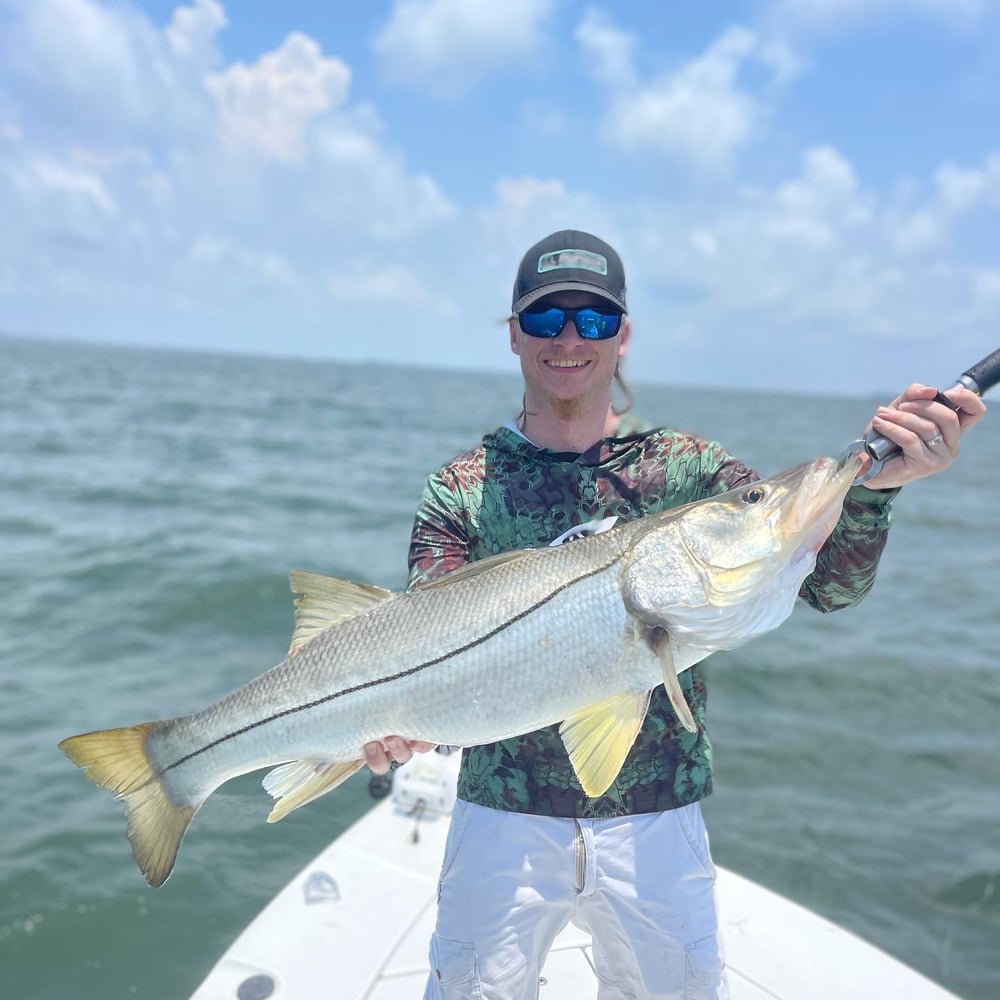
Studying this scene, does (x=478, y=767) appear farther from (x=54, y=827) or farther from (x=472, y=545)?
(x=54, y=827)

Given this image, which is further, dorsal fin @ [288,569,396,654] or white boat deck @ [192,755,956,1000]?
white boat deck @ [192,755,956,1000]

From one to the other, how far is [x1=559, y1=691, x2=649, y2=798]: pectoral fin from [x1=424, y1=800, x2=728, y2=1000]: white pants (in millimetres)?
429

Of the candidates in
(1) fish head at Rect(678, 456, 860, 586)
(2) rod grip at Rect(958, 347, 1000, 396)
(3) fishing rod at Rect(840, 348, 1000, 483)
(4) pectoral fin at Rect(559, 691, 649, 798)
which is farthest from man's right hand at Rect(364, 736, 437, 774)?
(2) rod grip at Rect(958, 347, 1000, 396)

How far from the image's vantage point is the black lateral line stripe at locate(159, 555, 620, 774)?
258 cm

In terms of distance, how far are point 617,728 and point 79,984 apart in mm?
4402

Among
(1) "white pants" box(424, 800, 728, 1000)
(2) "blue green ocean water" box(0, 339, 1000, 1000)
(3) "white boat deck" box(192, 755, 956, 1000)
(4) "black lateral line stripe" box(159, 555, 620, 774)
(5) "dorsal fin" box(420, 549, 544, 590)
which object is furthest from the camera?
(2) "blue green ocean water" box(0, 339, 1000, 1000)

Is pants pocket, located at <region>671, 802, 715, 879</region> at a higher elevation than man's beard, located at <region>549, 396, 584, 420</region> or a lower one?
lower

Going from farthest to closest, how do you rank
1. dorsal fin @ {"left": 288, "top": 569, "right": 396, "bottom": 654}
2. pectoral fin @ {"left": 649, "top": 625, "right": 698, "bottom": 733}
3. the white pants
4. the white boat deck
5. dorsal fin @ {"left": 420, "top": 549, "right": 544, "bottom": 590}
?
the white boat deck, dorsal fin @ {"left": 288, "top": 569, "right": 396, "bottom": 654}, the white pants, dorsal fin @ {"left": 420, "top": 549, "right": 544, "bottom": 590}, pectoral fin @ {"left": 649, "top": 625, "right": 698, "bottom": 733}

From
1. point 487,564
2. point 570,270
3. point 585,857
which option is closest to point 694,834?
point 585,857

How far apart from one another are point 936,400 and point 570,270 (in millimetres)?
1287

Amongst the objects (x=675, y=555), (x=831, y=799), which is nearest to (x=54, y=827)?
(x=675, y=555)

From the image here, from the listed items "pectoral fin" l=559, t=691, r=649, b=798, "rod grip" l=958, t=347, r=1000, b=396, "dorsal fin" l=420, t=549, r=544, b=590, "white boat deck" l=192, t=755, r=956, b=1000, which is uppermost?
"rod grip" l=958, t=347, r=1000, b=396

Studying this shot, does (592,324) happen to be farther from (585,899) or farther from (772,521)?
(585,899)

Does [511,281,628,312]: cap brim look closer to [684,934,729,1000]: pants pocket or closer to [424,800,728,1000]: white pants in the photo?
[424,800,728,1000]: white pants
